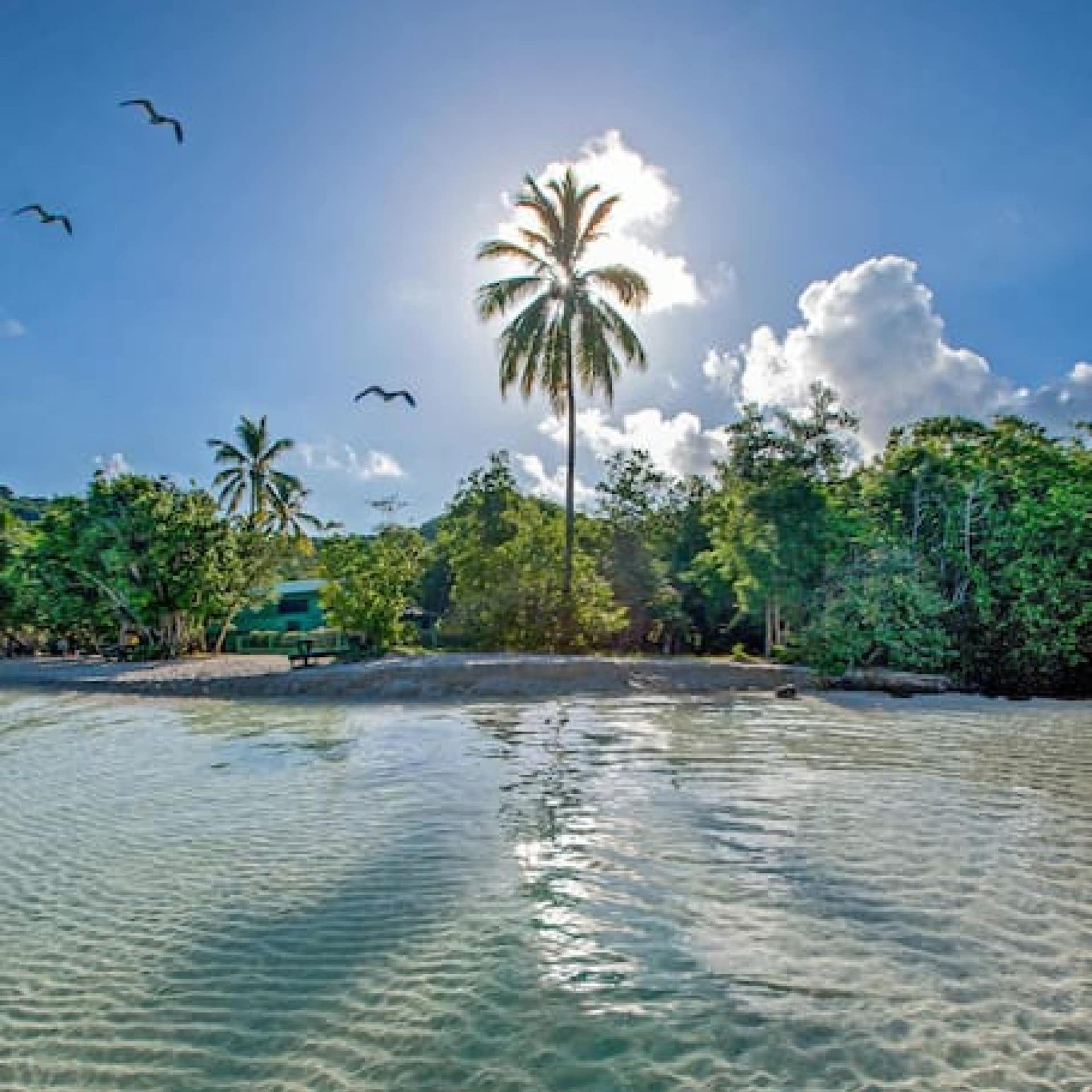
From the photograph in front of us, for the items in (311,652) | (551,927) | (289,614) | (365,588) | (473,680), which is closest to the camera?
(551,927)

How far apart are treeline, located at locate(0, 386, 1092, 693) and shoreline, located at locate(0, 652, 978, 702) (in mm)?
1600

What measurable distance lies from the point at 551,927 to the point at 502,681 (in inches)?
514

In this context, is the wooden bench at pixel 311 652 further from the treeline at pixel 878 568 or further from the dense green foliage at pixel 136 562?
the dense green foliage at pixel 136 562

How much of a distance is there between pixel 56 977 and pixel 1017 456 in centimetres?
2008

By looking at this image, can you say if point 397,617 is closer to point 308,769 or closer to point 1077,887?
point 308,769

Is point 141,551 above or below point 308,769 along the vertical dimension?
above

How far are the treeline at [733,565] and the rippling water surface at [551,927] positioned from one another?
10.2m

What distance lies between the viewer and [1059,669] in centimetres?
1734

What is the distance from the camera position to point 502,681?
17094mm

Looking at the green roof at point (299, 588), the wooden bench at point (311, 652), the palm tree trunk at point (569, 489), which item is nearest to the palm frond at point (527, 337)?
the palm tree trunk at point (569, 489)

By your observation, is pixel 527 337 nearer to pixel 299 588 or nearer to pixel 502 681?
pixel 502 681

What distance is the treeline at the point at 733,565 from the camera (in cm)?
1750

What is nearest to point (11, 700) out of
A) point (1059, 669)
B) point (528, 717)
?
point (528, 717)

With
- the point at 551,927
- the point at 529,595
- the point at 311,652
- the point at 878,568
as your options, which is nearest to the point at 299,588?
the point at 311,652
